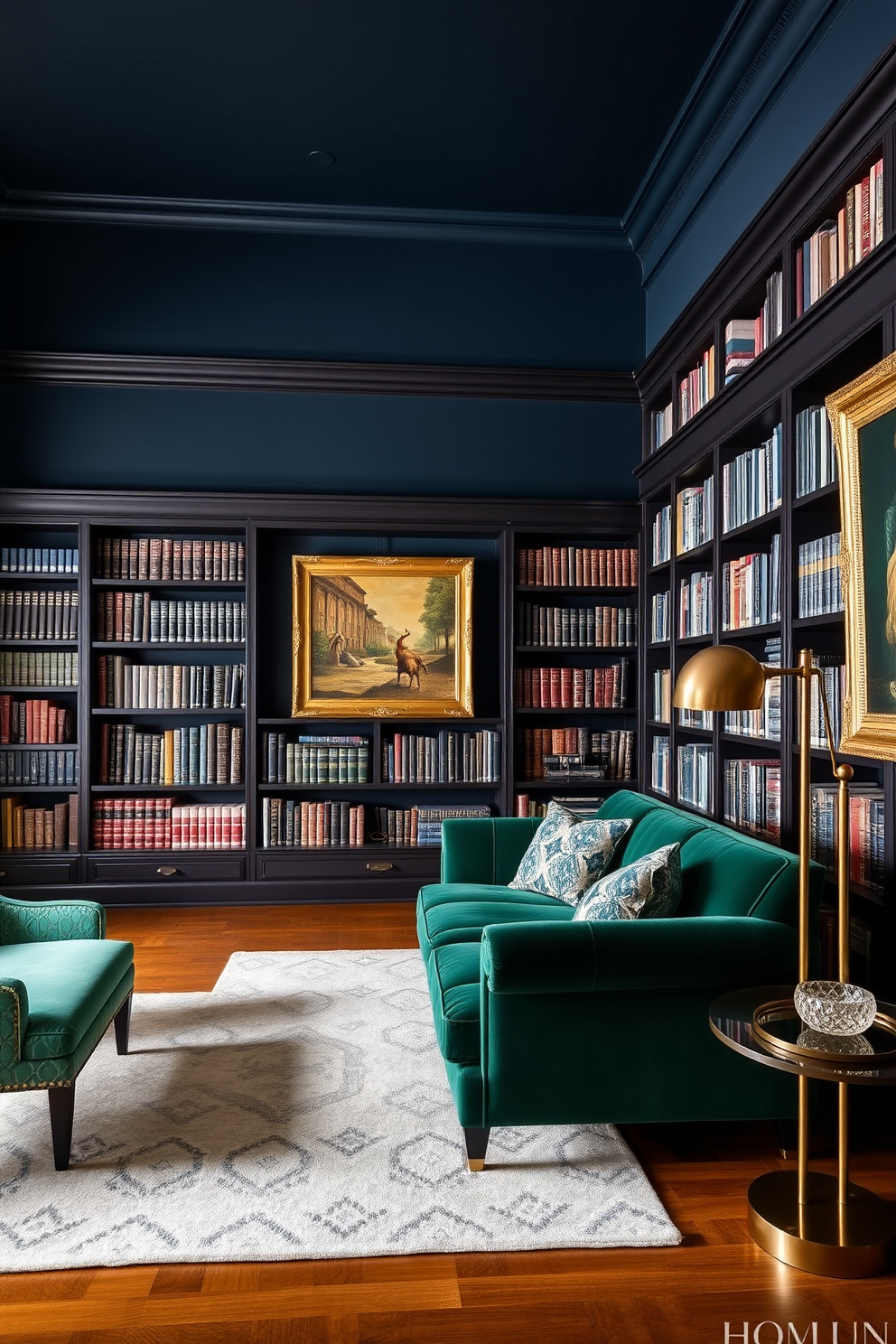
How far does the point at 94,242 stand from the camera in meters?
5.46

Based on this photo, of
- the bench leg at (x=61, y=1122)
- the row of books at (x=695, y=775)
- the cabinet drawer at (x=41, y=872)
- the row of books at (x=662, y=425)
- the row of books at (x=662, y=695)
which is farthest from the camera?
the cabinet drawer at (x=41, y=872)

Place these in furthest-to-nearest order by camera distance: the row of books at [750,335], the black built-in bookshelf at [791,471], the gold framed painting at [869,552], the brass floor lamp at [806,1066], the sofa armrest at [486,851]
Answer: the sofa armrest at [486,851] → the row of books at [750,335] → the black built-in bookshelf at [791,471] → the gold framed painting at [869,552] → the brass floor lamp at [806,1066]

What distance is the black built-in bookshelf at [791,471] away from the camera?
104 inches

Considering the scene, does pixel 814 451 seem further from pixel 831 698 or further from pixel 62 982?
pixel 62 982

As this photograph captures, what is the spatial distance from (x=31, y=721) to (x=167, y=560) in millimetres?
1218

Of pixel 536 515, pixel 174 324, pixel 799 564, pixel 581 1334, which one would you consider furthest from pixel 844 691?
pixel 174 324

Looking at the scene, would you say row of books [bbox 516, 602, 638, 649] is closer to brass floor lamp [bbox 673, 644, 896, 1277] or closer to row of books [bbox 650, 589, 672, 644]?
row of books [bbox 650, 589, 672, 644]

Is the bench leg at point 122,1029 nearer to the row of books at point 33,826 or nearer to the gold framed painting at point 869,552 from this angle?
the row of books at point 33,826

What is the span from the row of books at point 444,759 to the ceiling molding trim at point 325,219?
3.12 m

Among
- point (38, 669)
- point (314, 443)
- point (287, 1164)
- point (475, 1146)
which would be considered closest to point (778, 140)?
point (314, 443)

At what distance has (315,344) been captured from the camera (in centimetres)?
554

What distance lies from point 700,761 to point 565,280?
3278mm

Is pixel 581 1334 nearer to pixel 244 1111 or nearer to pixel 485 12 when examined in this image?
pixel 244 1111

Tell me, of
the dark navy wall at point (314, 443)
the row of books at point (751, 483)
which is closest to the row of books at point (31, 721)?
the dark navy wall at point (314, 443)
